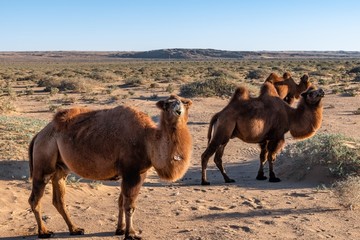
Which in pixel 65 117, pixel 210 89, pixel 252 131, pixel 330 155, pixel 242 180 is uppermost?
pixel 65 117

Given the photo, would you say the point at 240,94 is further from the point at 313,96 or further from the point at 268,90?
the point at 313,96

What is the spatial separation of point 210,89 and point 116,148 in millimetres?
20516

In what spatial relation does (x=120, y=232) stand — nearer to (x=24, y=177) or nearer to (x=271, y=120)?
(x=24, y=177)

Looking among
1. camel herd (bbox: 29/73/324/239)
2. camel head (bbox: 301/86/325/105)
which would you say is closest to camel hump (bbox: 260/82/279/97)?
camel head (bbox: 301/86/325/105)

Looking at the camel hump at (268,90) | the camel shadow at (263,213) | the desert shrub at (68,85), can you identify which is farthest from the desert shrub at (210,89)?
the camel shadow at (263,213)

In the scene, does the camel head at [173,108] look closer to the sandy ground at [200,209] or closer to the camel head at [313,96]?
the sandy ground at [200,209]

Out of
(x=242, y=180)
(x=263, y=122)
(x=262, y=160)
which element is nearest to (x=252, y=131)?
(x=263, y=122)

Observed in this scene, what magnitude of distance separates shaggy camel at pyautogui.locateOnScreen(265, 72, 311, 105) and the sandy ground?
2.10m

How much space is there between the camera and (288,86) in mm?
12109

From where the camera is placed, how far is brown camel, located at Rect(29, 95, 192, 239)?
217 inches

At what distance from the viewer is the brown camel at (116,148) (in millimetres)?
5508

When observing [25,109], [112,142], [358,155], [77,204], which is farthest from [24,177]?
[25,109]

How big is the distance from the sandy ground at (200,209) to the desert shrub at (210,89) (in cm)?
1475

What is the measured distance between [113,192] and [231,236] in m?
3.18
